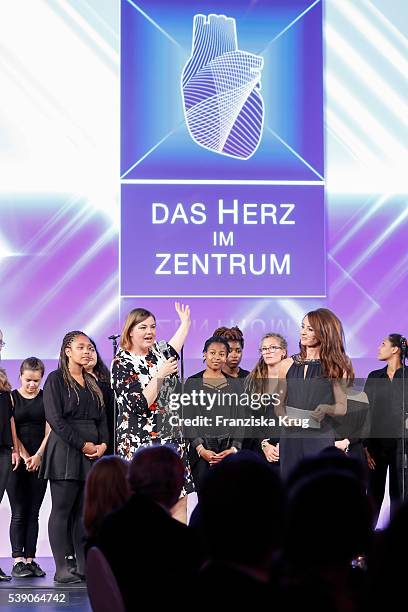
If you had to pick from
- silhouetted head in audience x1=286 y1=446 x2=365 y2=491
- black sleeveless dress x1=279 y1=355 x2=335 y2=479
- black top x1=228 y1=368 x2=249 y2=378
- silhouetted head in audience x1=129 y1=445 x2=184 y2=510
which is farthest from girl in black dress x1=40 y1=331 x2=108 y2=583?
silhouetted head in audience x1=286 y1=446 x2=365 y2=491

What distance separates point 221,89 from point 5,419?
2580 mm

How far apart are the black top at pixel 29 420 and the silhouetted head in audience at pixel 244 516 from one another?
426 centimetres

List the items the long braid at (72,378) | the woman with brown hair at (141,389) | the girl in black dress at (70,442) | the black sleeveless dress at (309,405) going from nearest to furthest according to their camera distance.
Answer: the woman with brown hair at (141,389), the black sleeveless dress at (309,405), the girl in black dress at (70,442), the long braid at (72,378)

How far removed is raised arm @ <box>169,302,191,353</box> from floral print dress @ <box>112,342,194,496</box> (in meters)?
0.27

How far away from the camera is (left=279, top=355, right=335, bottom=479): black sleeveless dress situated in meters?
5.39

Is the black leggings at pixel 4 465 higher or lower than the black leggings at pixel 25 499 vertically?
higher

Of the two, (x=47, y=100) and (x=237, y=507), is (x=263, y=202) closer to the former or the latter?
(x=47, y=100)

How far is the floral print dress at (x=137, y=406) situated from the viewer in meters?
5.29

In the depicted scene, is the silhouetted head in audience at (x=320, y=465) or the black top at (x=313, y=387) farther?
the black top at (x=313, y=387)

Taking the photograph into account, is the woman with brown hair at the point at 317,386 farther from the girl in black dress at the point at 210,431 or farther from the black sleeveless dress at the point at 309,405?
the girl in black dress at the point at 210,431

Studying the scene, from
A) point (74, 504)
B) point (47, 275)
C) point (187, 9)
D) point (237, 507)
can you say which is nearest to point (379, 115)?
point (187, 9)

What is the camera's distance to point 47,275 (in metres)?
6.61

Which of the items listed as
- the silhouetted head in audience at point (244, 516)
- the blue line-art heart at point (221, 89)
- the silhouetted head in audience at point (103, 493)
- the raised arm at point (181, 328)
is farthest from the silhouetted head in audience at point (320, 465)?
the blue line-art heart at point (221, 89)

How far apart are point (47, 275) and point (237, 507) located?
5.00 meters
